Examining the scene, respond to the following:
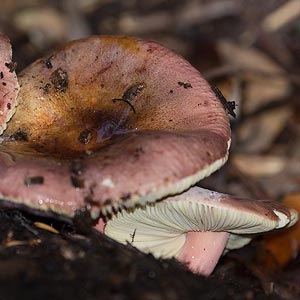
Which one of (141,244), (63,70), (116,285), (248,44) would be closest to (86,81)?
(63,70)

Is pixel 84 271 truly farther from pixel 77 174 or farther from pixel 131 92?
pixel 131 92

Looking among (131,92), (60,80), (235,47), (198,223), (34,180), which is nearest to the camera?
(34,180)

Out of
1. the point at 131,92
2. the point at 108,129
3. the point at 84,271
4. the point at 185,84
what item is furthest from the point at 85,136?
the point at 84,271

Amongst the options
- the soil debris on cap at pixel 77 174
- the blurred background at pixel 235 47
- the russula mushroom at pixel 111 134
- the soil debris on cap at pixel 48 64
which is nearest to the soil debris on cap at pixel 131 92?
the russula mushroom at pixel 111 134

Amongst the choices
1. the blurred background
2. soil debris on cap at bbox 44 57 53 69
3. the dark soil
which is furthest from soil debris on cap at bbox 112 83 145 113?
the blurred background

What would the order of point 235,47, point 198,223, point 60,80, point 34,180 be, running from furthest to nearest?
point 235,47 < point 60,80 < point 198,223 < point 34,180

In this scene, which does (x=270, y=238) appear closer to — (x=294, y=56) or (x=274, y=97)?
(x=274, y=97)

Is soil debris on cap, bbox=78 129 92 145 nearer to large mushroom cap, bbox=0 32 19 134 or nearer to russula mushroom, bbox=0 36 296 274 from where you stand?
russula mushroom, bbox=0 36 296 274
